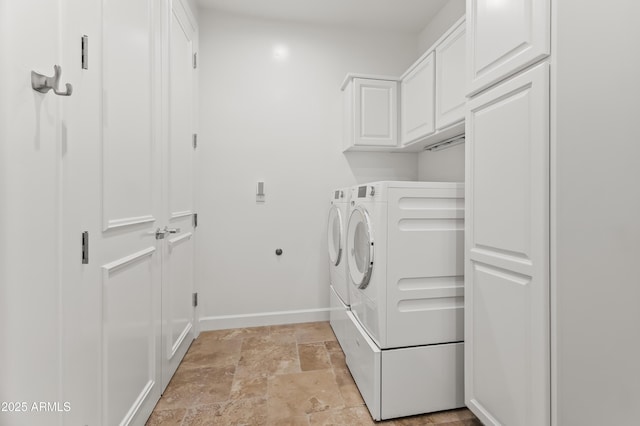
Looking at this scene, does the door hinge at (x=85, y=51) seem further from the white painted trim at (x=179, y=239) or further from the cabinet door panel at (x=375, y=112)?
the cabinet door panel at (x=375, y=112)

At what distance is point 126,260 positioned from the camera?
1140 millimetres

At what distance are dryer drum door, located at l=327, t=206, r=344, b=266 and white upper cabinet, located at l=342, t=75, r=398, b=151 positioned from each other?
24.6 inches

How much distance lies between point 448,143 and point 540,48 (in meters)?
1.34

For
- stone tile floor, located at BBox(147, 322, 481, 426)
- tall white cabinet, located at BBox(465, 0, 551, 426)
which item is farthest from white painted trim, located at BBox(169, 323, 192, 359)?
tall white cabinet, located at BBox(465, 0, 551, 426)

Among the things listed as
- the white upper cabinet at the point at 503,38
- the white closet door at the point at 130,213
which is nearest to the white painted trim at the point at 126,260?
the white closet door at the point at 130,213

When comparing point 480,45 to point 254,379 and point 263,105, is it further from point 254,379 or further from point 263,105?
point 254,379

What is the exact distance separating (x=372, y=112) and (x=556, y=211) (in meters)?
1.75

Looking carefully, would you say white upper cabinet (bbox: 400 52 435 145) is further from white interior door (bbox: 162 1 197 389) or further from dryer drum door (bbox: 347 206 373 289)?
white interior door (bbox: 162 1 197 389)

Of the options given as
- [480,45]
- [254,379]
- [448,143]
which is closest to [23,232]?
[254,379]

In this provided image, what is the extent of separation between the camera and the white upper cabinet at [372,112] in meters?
2.36

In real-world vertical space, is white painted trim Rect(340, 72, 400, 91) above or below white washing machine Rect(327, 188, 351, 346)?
above

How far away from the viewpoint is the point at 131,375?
121 centimetres

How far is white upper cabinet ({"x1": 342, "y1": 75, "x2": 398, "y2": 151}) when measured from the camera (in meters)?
2.36

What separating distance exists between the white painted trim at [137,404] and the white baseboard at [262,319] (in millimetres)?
965
